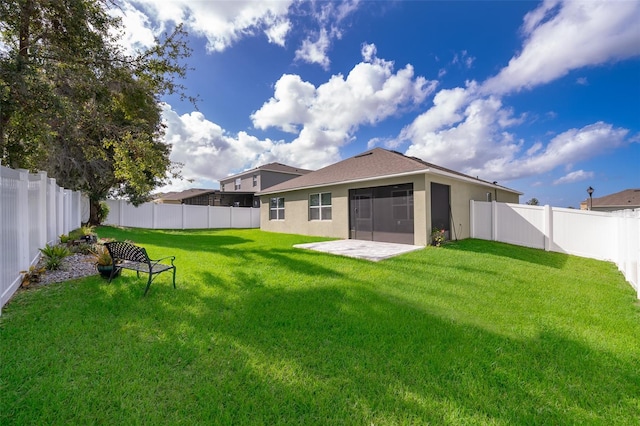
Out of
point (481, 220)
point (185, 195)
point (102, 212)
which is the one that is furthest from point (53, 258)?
point (185, 195)

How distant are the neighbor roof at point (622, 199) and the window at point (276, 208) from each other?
36.7 metres

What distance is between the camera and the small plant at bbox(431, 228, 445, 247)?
31.7 feet

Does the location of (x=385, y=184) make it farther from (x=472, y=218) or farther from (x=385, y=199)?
(x=472, y=218)

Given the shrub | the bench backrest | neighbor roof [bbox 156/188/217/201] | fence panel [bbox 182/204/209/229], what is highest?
neighbor roof [bbox 156/188/217/201]

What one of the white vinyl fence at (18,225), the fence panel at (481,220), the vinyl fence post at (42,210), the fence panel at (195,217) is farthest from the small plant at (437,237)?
the fence panel at (195,217)

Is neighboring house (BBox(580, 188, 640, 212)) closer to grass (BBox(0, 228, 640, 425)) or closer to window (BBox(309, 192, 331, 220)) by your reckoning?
window (BBox(309, 192, 331, 220))

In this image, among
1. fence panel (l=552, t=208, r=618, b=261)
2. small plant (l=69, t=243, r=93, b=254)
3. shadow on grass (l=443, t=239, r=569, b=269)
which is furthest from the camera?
fence panel (l=552, t=208, r=618, b=261)

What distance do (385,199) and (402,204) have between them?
0.84 metres

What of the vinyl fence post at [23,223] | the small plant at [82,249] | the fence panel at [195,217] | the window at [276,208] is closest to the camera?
the vinyl fence post at [23,223]

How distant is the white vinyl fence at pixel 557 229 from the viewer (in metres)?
7.79

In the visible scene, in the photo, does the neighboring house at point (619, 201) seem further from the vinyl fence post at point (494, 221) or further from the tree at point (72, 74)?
the tree at point (72, 74)

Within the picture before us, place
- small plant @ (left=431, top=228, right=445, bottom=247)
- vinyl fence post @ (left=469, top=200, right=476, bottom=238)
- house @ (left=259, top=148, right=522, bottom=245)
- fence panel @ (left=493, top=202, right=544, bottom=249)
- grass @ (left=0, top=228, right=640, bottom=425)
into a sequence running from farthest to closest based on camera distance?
1. vinyl fence post @ (left=469, top=200, right=476, bottom=238)
2. fence panel @ (left=493, top=202, right=544, bottom=249)
3. house @ (left=259, top=148, right=522, bottom=245)
4. small plant @ (left=431, top=228, right=445, bottom=247)
5. grass @ (left=0, top=228, right=640, bottom=425)

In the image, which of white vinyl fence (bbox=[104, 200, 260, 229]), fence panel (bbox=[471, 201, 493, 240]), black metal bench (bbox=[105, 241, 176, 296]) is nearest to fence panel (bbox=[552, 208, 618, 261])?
fence panel (bbox=[471, 201, 493, 240])

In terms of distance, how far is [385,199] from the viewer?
11117 millimetres
